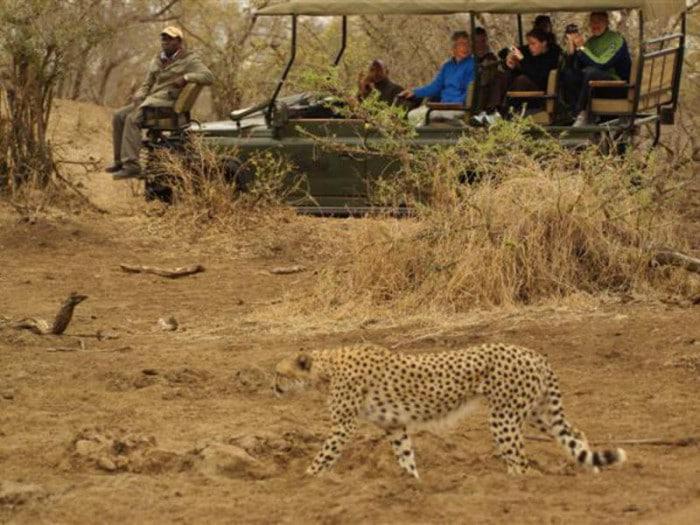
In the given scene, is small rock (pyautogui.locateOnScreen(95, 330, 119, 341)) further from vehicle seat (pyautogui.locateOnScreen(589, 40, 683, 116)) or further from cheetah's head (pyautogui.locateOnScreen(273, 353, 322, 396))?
vehicle seat (pyautogui.locateOnScreen(589, 40, 683, 116))

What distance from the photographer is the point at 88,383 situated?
27.5 ft

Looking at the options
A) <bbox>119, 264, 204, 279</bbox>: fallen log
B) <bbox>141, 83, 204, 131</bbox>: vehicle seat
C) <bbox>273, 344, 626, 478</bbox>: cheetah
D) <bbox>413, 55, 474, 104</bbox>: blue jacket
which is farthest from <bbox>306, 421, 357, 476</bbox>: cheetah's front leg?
<bbox>141, 83, 204, 131</bbox>: vehicle seat

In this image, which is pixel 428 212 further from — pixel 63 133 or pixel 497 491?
pixel 63 133

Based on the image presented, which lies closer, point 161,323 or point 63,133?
point 161,323

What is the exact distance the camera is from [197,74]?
1442cm

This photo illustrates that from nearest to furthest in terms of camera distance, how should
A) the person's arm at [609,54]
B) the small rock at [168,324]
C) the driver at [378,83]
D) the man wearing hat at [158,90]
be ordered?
the small rock at [168,324], the person's arm at [609,54], the man wearing hat at [158,90], the driver at [378,83]

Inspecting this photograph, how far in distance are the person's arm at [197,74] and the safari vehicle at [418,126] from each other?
41 cm

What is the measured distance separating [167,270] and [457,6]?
3075 millimetres

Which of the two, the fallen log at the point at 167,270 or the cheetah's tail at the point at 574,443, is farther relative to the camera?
the fallen log at the point at 167,270

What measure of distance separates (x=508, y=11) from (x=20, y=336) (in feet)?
16.6

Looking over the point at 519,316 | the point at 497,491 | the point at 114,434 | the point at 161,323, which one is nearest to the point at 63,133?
the point at 161,323

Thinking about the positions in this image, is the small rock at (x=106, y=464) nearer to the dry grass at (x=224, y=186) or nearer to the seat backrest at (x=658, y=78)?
the dry grass at (x=224, y=186)

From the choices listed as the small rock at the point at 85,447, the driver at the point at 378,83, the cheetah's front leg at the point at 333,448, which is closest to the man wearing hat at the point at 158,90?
the driver at the point at 378,83

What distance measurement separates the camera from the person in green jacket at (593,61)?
13000mm
